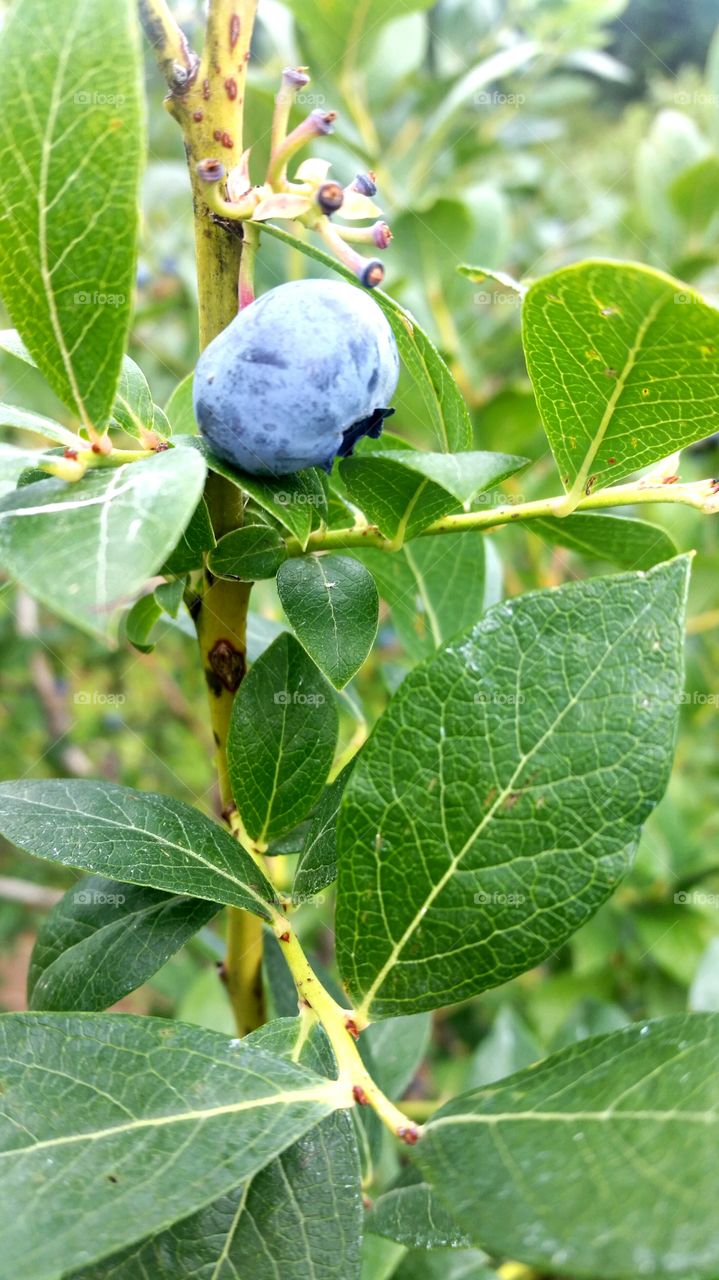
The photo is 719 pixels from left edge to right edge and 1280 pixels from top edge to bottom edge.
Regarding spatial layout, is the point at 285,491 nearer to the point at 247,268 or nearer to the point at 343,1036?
the point at 247,268

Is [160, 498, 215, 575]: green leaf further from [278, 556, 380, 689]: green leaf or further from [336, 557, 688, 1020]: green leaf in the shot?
[336, 557, 688, 1020]: green leaf

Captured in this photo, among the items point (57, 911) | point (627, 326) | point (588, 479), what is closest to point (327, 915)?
point (57, 911)

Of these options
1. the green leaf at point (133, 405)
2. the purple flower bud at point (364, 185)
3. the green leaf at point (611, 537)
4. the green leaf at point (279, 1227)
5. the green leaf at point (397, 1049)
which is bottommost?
the green leaf at point (397, 1049)

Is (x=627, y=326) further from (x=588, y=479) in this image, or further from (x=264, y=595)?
(x=264, y=595)

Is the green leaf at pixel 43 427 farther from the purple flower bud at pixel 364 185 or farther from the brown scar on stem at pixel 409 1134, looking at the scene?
the brown scar on stem at pixel 409 1134

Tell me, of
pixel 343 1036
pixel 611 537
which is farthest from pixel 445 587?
pixel 343 1036

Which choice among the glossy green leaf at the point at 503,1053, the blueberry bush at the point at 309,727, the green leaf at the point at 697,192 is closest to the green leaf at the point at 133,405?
the blueberry bush at the point at 309,727

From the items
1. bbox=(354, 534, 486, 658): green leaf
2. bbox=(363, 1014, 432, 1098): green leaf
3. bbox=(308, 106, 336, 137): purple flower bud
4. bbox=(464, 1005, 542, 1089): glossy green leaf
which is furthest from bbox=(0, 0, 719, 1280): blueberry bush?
bbox=(464, 1005, 542, 1089): glossy green leaf
